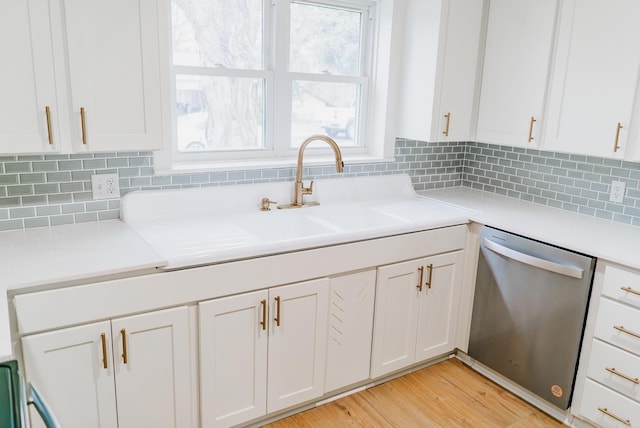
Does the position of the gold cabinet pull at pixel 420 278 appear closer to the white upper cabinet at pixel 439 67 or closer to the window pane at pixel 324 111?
the white upper cabinet at pixel 439 67

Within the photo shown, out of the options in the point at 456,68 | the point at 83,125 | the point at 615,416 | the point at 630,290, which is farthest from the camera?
the point at 456,68

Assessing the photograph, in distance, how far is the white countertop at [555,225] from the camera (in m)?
2.22

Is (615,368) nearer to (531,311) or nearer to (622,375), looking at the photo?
(622,375)

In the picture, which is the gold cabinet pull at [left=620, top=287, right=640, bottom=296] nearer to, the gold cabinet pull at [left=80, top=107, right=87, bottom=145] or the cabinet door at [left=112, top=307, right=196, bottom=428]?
the cabinet door at [left=112, top=307, right=196, bottom=428]

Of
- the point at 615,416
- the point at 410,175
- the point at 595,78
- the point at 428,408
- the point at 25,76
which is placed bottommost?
the point at 428,408

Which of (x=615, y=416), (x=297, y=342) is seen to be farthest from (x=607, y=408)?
(x=297, y=342)

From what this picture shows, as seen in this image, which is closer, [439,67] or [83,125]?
[83,125]

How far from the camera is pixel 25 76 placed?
1.76 meters

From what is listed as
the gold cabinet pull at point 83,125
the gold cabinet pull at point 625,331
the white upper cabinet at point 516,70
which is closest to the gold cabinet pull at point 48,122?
the gold cabinet pull at point 83,125

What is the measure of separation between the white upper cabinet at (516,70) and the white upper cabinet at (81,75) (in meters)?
1.84

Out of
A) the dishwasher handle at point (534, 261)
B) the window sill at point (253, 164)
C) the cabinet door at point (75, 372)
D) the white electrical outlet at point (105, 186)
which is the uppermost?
the window sill at point (253, 164)

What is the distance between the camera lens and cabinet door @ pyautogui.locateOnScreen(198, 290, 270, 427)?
2.01 m

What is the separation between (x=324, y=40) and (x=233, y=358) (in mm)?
1825

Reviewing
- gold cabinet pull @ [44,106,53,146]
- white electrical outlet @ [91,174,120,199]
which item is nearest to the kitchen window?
white electrical outlet @ [91,174,120,199]
